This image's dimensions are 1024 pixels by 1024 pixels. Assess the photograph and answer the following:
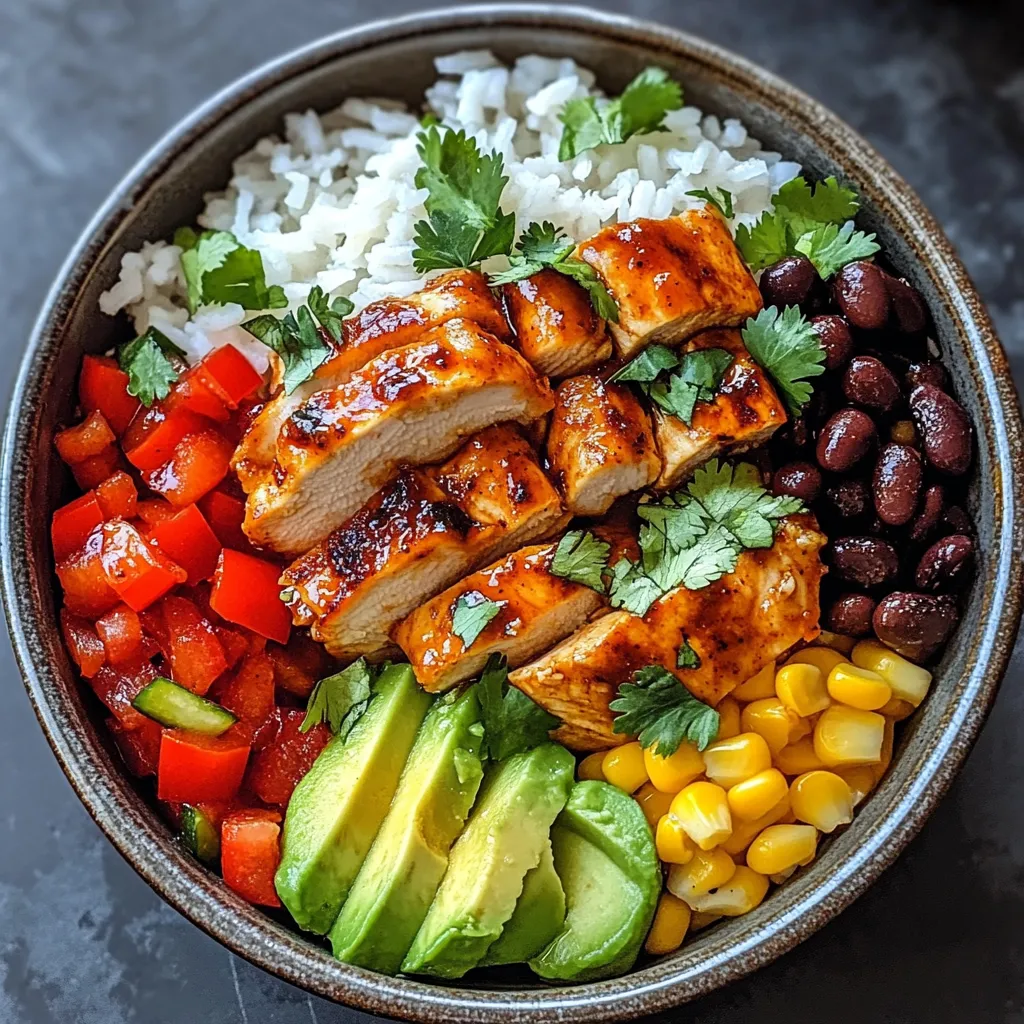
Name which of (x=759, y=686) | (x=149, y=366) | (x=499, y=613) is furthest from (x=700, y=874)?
(x=149, y=366)

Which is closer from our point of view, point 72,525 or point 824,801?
point 824,801

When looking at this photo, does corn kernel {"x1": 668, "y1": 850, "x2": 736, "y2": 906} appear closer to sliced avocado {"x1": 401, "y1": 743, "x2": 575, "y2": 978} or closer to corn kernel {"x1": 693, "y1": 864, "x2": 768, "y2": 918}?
corn kernel {"x1": 693, "y1": 864, "x2": 768, "y2": 918}

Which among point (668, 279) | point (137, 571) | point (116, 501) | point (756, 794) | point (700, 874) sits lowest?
point (700, 874)

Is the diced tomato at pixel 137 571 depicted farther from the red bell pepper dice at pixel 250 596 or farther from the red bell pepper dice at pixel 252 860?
the red bell pepper dice at pixel 252 860

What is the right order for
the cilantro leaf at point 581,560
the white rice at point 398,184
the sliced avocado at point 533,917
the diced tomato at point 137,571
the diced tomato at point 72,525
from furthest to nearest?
the white rice at point 398,184 < the diced tomato at point 72,525 < the diced tomato at point 137,571 < the cilantro leaf at point 581,560 < the sliced avocado at point 533,917

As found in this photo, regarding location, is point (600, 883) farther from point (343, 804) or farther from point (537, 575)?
point (537, 575)

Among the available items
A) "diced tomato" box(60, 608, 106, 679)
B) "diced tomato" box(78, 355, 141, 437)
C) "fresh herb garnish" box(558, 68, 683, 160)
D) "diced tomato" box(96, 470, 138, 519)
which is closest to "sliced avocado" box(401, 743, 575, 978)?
"diced tomato" box(60, 608, 106, 679)

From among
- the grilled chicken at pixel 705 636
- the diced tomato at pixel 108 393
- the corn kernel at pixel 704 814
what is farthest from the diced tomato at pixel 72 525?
the corn kernel at pixel 704 814
